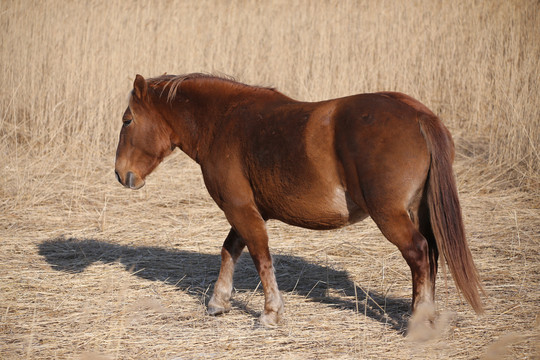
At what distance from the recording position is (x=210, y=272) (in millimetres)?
4891

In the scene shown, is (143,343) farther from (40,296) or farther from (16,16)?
(16,16)

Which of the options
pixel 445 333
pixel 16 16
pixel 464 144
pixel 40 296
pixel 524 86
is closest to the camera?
pixel 445 333

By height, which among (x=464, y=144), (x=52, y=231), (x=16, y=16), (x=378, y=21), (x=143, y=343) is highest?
(x=378, y=21)

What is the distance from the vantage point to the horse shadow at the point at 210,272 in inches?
160

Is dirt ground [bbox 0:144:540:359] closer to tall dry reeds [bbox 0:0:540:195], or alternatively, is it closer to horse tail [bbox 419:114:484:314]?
horse tail [bbox 419:114:484:314]

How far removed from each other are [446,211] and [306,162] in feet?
2.67

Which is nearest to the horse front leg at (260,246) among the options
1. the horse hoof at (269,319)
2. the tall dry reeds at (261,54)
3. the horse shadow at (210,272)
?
the horse hoof at (269,319)

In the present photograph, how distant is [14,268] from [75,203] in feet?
5.52

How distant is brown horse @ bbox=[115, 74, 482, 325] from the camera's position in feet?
10.5

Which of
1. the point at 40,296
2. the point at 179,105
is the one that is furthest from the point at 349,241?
the point at 40,296

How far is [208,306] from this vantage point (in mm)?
3973

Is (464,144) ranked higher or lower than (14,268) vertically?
higher

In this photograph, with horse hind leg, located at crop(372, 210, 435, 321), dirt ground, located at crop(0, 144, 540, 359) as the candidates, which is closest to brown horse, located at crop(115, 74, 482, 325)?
horse hind leg, located at crop(372, 210, 435, 321)

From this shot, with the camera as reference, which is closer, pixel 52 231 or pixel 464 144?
pixel 52 231
